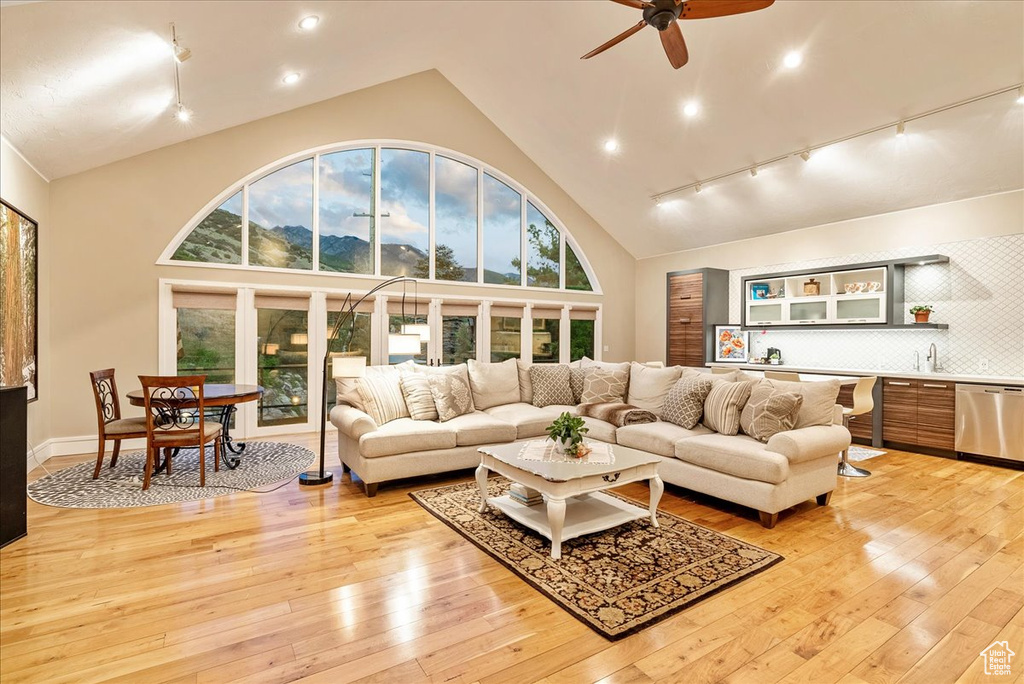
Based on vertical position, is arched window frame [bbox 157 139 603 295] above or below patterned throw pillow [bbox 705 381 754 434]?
above

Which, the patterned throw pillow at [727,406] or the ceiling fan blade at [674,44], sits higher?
the ceiling fan blade at [674,44]

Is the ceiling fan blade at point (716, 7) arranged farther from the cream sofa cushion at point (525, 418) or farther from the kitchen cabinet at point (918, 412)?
the kitchen cabinet at point (918, 412)

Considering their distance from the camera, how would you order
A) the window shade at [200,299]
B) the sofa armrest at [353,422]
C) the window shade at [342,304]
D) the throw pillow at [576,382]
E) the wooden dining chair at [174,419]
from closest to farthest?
the wooden dining chair at [174,419]
the sofa armrest at [353,422]
the throw pillow at [576,382]
the window shade at [200,299]
the window shade at [342,304]

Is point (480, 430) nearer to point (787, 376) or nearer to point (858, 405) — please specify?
point (787, 376)

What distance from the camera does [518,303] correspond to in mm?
7871

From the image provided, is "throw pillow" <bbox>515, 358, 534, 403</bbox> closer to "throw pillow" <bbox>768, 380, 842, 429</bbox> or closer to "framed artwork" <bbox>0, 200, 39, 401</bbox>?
"throw pillow" <bbox>768, 380, 842, 429</bbox>

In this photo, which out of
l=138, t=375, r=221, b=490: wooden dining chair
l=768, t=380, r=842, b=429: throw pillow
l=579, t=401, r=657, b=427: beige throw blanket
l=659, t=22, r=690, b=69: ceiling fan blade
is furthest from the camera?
l=579, t=401, r=657, b=427: beige throw blanket

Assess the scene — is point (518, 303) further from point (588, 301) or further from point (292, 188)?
point (292, 188)

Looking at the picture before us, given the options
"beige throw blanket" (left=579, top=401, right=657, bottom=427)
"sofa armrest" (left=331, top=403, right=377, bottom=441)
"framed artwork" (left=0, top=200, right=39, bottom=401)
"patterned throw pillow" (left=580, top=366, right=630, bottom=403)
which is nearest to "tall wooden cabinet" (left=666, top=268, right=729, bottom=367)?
"patterned throw pillow" (left=580, top=366, right=630, bottom=403)

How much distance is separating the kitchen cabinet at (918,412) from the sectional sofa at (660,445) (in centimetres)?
213

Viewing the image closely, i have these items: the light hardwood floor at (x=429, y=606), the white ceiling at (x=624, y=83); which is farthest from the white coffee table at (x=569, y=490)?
the white ceiling at (x=624, y=83)

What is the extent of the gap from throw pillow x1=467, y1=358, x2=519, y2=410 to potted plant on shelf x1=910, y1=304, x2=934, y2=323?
15.1ft

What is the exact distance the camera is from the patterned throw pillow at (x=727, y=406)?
385cm

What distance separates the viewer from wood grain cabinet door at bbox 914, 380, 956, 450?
510 centimetres
